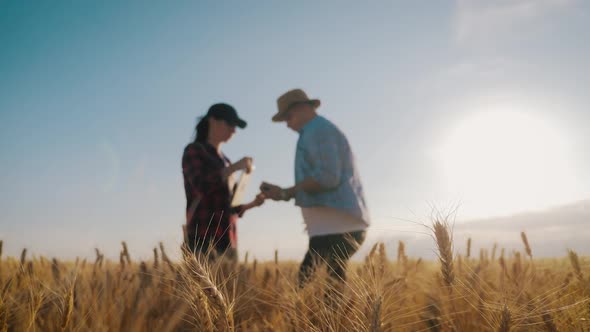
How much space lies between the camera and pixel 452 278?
1.24 metres

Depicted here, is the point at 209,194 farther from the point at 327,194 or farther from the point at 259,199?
the point at 327,194

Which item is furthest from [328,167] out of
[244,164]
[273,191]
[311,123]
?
[244,164]

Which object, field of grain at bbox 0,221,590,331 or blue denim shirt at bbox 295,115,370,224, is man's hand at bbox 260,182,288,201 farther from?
field of grain at bbox 0,221,590,331

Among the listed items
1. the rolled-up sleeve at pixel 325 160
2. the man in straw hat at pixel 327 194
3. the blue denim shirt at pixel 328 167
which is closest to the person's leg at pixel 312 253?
the man in straw hat at pixel 327 194

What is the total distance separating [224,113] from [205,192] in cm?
81

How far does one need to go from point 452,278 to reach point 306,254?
196 centimetres

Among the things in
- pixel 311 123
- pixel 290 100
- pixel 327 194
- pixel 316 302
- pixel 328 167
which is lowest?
pixel 316 302

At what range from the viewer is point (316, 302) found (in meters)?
1.71

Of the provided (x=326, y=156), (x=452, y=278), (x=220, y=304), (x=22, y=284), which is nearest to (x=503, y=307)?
(x=452, y=278)

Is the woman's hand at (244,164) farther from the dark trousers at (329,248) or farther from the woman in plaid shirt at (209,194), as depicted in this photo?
the dark trousers at (329,248)

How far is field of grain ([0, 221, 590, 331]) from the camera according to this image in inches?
38.7

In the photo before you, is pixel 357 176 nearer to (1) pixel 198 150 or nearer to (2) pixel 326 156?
(2) pixel 326 156

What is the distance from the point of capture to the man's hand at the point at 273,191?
127 inches

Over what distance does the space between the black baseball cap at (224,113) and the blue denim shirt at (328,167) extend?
872 millimetres
